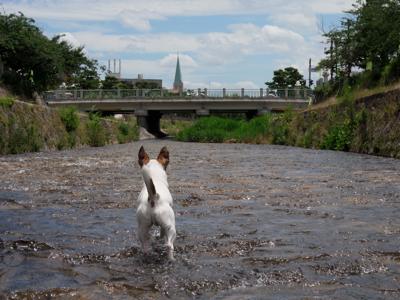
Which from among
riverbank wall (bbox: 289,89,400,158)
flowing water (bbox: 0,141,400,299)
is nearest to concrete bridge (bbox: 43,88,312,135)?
riverbank wall (bbox: 289,89,400,158)

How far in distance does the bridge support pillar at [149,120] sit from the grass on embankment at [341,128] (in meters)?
25.8

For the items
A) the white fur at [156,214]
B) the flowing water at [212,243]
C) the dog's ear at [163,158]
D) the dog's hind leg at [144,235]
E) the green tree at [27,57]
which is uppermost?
the green tree at [27,57]

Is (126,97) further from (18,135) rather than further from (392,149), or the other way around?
(392,149)

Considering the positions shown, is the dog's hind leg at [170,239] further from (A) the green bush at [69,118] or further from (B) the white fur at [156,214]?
(A) the green bush at [69,118]

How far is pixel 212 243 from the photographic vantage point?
6.65 m

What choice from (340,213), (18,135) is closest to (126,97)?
(18,135)

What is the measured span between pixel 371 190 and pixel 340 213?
9.49ft

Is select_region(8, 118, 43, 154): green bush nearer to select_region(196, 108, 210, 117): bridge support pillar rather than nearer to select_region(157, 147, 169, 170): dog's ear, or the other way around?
select_region(157, 147, 169, 170): dog's ear

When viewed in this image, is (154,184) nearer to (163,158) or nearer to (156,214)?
(156,214)

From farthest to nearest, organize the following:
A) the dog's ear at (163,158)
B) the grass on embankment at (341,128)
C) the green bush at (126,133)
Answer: the green bush at (126,133)
the grass on embankment at (341,128)
the dog's ear at (163,158)

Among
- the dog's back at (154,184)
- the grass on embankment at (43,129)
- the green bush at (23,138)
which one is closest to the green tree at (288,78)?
the grass on embankment at (43,129)

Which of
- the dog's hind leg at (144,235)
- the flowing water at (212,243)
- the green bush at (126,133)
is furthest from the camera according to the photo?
the green bush at (126,133)

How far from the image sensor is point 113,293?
15.6 ft

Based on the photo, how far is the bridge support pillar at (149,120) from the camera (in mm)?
72294
